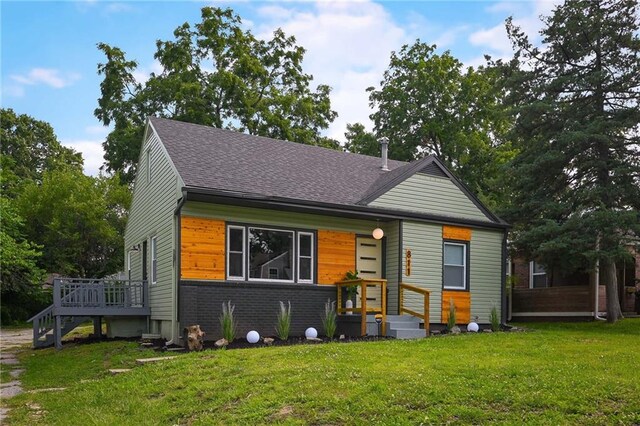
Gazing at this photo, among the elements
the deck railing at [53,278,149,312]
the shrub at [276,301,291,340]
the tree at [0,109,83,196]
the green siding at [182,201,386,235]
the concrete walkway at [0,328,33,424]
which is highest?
the tree at [0,109,83,196]

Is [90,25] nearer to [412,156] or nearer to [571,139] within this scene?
[571,139]

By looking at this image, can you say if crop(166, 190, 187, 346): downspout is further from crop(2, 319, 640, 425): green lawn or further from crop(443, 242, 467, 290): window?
crop(443, 242, 467, 290): window

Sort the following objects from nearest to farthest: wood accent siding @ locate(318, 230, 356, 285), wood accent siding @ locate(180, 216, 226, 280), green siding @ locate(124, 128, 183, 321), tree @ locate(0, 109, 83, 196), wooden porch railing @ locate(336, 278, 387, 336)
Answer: wood accent siding @ locate(180, 216, 226, 280)
wooden porch railing @ locate(336, 278, 387, 336)
green siding @ locate(124, 128, 183, 321)
wood accent siding @ locate(318, 230, 356, 285)
tree @ locate(0, 109, 83, 196)

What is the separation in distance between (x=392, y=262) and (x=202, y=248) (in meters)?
5.27

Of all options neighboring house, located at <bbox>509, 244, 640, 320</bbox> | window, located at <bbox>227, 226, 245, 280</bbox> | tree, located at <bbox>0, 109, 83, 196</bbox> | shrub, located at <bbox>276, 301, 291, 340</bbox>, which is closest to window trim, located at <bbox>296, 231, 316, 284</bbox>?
shrub, located at <bbox>276, 301, 291, 340</bbox>

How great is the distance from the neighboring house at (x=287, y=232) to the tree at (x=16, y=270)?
373cm

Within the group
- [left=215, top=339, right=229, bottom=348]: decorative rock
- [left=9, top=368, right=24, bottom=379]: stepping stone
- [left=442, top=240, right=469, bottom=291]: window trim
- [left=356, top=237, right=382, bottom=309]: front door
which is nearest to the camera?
[left=9, top=368, right=24, bottom=379]: stepping stone

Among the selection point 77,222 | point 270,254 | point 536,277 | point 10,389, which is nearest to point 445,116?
point 536,277

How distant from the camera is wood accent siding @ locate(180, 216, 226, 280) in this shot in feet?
44.6

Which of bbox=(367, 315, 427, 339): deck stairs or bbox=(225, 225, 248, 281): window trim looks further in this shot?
bbox=(367, 315, 427, 339): deck stairs

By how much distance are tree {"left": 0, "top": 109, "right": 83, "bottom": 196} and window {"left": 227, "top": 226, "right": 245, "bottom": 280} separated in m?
35.4

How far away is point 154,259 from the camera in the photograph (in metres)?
16.2

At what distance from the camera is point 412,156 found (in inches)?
1299

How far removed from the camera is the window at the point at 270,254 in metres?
14.6
